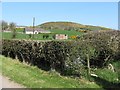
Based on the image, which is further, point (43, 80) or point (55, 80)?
point (55, 80)

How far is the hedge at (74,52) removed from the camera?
12.3 meters

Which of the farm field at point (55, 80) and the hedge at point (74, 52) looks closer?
the farm field at point (55, 80)

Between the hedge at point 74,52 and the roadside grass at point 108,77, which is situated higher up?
the hedge at point 74,52

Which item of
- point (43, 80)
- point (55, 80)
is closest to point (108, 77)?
point (55, 80)

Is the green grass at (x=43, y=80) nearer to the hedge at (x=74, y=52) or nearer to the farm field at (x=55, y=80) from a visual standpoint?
the farm field at (x=55, y=80)

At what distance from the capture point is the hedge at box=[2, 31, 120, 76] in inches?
483

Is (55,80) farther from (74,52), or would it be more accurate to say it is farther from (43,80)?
(74,52)

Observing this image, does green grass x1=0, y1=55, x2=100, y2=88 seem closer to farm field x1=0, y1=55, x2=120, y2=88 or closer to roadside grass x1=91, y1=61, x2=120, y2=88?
farm field x1=0, y1=55, x2=120, y2=88

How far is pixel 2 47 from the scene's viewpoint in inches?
845

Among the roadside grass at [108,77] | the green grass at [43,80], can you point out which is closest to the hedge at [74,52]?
the roadside grass at [108,77]

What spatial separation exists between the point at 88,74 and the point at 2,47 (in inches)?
414

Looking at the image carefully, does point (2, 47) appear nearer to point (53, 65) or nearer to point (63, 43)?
point (53, 65)

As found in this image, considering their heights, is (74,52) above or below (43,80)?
above

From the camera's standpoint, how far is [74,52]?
12.2 meters
